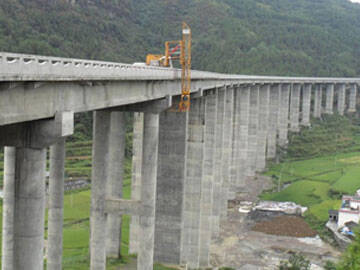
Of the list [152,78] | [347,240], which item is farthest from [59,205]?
[347,240]

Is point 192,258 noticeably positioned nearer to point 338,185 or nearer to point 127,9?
point 338,185

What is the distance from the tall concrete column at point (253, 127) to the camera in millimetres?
75125

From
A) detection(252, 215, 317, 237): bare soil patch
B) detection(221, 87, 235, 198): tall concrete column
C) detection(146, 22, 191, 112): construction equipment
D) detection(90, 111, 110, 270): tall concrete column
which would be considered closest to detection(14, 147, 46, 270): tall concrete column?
detection(90, 111, 110, 270): tall concrete column

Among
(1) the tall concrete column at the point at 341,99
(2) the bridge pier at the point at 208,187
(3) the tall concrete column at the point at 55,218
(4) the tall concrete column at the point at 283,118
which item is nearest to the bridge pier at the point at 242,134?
(2) the bridge pier at the point at 208,187

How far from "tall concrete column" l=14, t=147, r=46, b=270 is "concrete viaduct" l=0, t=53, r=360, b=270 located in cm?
3

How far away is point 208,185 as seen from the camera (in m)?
47.1

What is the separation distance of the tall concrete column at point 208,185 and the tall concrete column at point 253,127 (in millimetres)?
24900

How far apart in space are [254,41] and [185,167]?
108980mm

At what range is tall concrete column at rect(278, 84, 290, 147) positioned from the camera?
9306cm

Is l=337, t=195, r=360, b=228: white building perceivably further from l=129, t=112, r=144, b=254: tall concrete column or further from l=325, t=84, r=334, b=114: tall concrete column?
l=325, t=84, r=334, b=114: tall concrete column

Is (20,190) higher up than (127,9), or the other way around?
(127,9)

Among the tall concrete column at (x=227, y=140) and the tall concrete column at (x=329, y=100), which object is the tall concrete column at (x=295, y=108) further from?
the tall concrete column at (x=227, y=140)

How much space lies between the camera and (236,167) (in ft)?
224

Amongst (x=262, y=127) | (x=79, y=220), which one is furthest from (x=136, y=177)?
(x=262, y=127)
